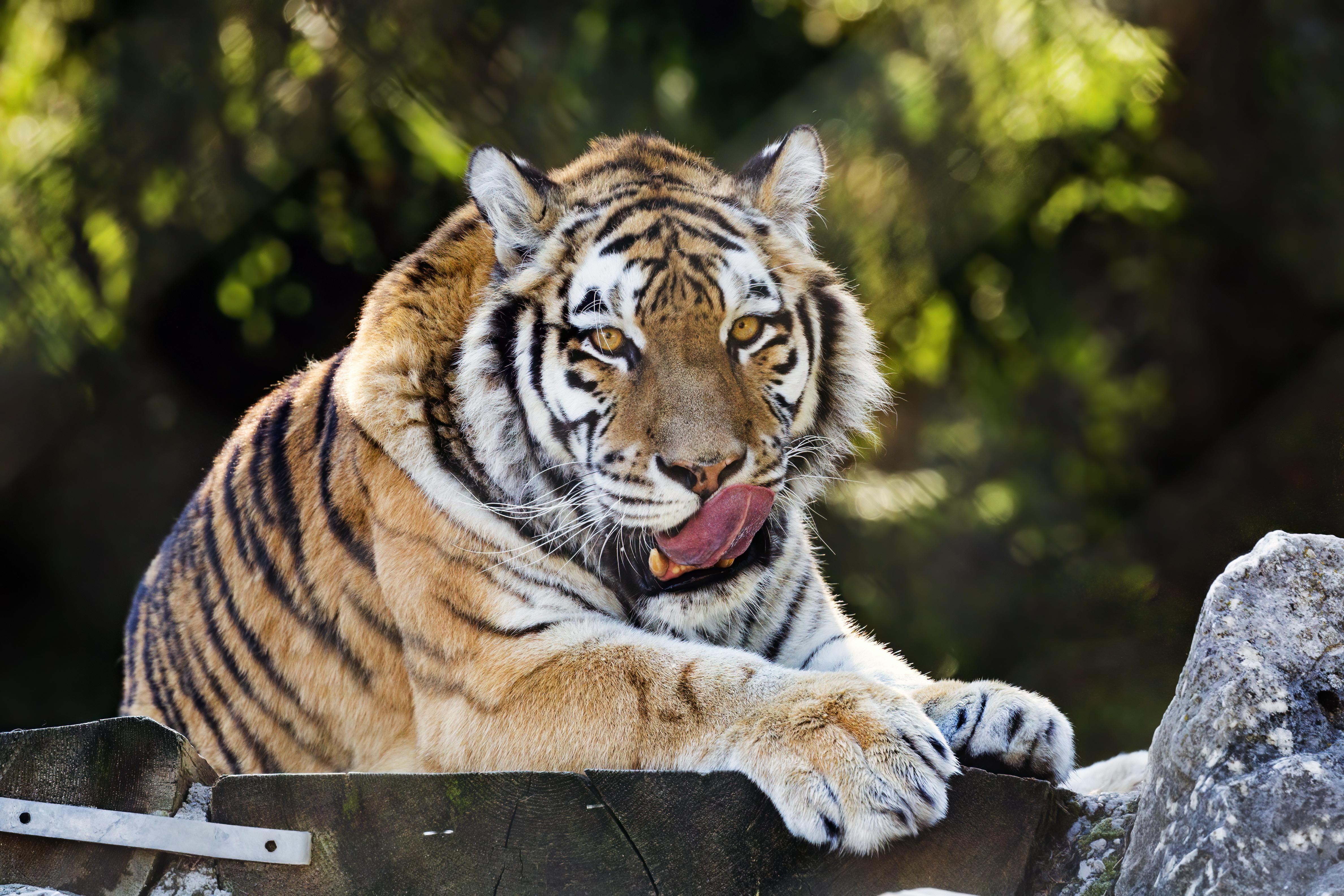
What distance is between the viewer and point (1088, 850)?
125cm

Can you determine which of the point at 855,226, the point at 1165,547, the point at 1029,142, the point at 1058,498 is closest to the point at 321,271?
the point at 855,226

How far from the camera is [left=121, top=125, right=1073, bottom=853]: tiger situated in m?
1.60

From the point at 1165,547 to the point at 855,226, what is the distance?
1.71 meters

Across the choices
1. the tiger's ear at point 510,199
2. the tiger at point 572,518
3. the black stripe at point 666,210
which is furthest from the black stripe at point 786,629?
the tiger's ear at point 510,199

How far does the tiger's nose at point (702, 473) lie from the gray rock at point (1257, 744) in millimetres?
663

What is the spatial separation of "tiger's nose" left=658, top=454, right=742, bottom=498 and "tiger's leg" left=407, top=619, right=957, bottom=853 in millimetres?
224

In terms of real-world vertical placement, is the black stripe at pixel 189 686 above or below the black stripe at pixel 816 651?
above

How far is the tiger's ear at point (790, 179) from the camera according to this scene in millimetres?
2039

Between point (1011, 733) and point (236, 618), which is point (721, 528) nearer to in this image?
point (1011, 733)

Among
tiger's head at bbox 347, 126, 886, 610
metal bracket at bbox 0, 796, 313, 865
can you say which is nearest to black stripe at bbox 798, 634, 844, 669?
tiger's head at bbox 347, 126, 886, 610

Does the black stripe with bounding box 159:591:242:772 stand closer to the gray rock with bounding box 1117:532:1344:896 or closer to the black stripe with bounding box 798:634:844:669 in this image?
the black stripe with bounding box 798:634:844:669

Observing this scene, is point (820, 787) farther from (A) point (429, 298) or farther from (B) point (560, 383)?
(A) point (429, 298)

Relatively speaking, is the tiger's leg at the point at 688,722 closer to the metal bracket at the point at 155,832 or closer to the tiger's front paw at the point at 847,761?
the tiger's front paw at the point at 847,761

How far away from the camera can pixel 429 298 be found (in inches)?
77.2
